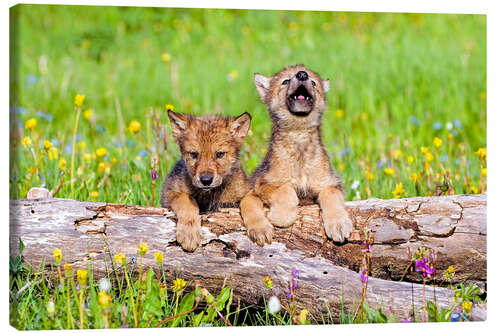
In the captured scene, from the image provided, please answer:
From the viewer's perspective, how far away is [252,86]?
810 centimetres

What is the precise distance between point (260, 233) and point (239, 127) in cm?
108

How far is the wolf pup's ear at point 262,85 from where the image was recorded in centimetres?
599

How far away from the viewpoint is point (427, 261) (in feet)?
16.5

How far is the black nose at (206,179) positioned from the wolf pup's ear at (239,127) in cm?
53

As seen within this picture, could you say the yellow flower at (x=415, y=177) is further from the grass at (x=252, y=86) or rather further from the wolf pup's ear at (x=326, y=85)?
the wolf pup's ear at (x=326, y=85)

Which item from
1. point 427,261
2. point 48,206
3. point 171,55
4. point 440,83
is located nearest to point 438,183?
point 427,261

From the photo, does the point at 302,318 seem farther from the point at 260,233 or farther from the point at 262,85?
the point at 262,85

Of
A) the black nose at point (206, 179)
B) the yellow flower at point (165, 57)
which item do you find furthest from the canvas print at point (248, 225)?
the yellow flower at point (165, 57)

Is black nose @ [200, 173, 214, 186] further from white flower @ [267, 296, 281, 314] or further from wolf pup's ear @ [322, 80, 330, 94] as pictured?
wolf pup's ear @ [322, 80, 330, 94]

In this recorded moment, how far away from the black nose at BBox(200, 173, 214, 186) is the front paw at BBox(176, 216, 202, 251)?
39cm

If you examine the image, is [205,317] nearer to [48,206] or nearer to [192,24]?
[48,206]

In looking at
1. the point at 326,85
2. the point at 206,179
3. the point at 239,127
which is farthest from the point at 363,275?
the point at 326,85

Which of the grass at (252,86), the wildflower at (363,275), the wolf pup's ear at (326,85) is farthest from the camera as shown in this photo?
the grass at (252,86)

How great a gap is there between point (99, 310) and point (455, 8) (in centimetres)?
418
